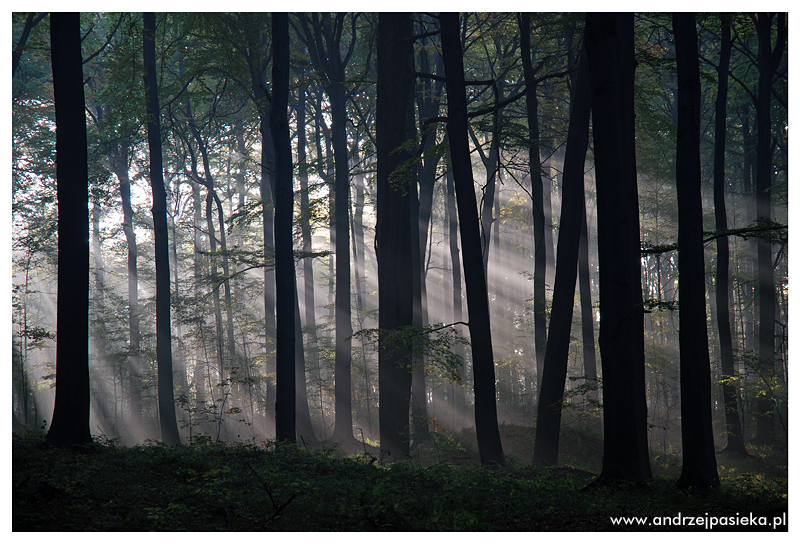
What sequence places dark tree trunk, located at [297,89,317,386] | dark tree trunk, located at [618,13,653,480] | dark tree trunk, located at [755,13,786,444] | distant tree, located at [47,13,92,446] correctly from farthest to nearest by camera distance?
dark tree trunk, located at [297,89,317,386] < dark tree trunk, located at [755,13,786,444] < dark tree trunk, located at [618,13,653,480] < distant tree, located at [47,13,92,446]

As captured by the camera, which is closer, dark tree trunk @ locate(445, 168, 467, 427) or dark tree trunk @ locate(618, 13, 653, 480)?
dark tree trunk @ locate(618, 13, 653, 480)

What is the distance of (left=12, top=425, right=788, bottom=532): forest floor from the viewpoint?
477cm

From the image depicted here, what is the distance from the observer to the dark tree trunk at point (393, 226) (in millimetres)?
9906

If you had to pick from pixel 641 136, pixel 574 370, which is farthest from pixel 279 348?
pixel 574 370

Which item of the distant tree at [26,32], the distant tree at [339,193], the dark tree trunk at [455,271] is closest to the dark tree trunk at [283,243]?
the distant tree at [339,193]

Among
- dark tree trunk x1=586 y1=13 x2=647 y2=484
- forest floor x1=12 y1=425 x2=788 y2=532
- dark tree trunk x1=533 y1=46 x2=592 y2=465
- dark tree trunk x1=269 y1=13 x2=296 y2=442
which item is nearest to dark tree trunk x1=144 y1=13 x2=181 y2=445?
dark tree trunk x1=269 y1=13 x2=296 y2=442

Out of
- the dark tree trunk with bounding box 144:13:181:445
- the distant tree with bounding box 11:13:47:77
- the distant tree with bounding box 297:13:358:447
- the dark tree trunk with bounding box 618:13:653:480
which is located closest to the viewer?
the dark tree trunk with bounding box 618:13:653:480

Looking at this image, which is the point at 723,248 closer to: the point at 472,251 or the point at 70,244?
the point at 472,251

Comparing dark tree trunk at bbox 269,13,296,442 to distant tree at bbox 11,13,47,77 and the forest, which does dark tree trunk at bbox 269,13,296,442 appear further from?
distant tree at bbox 11,13,47,77

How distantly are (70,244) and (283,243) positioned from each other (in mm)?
3526

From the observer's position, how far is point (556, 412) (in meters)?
9.77

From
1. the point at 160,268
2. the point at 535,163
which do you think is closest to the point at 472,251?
the point at 535,163

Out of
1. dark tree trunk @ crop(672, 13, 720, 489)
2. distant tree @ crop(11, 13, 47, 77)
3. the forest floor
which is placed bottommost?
the forest floor

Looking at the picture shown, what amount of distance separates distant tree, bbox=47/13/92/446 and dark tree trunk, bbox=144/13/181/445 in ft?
18.8
